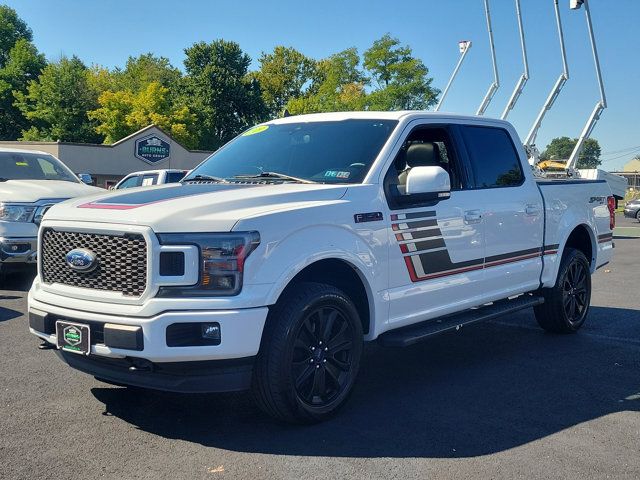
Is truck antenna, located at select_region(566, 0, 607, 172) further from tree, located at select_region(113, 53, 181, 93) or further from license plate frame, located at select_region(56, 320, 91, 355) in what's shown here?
tree, located at select_region(113, 53, 181, 93)

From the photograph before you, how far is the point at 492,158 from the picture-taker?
20.0 feet

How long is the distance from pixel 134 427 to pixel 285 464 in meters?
1.12

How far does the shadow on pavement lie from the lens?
4.06 meters

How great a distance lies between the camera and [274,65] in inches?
2960

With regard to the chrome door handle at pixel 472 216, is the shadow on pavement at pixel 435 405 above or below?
below

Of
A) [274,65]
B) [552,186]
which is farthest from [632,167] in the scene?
[552,186]

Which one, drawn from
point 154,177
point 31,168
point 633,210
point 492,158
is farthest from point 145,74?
point 492,158

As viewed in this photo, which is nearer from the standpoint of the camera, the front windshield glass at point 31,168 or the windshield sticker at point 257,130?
the windshield sticker at point 257,130

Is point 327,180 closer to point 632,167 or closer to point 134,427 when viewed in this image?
point 134,427

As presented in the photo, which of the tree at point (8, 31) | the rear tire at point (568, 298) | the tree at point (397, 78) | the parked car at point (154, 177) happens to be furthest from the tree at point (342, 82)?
the rear tire at point (568, 298)

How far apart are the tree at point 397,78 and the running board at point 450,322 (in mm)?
48676

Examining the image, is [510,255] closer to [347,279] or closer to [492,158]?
[492,158]

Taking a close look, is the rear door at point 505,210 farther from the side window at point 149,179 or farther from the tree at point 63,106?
the tree at point 63,106

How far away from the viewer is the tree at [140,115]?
5347cm
